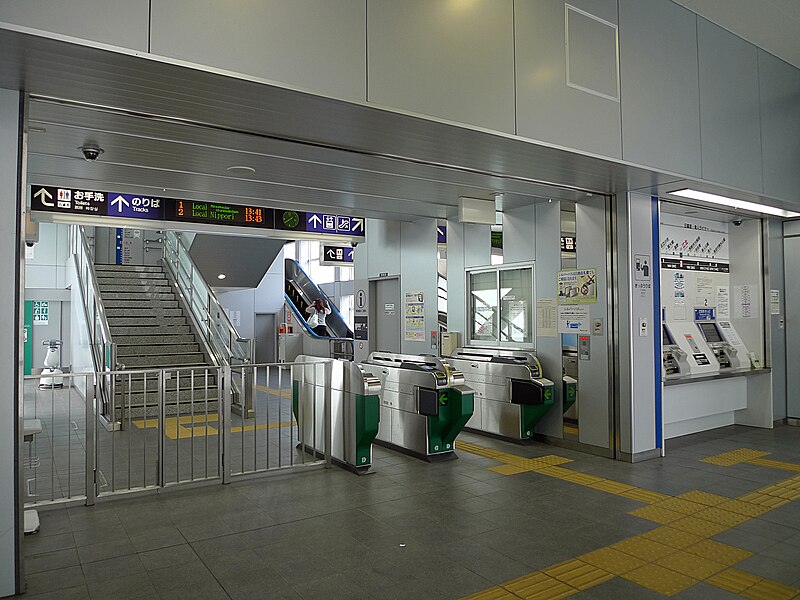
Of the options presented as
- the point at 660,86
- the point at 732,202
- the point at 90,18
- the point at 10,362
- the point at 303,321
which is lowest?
the point at 10,362

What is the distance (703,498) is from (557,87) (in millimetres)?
3533

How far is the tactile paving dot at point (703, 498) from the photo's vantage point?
4871 mm

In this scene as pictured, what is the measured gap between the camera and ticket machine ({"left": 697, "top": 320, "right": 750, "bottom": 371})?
789 cm

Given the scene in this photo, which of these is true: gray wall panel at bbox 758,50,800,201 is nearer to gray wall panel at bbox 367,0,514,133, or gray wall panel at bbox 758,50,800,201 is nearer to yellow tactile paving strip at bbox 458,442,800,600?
yellow tactile paving strip at bbox 458,442,800,600

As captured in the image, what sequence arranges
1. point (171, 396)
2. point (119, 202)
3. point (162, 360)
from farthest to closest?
point (162, 360)
point (171, 396)
point (119, 202)

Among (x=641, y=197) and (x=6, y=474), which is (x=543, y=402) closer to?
(x=641, y=197)

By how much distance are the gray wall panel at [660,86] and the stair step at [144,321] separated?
8456mm

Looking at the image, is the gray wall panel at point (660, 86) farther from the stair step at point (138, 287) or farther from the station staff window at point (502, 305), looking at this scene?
the stair step at point (138, 287)

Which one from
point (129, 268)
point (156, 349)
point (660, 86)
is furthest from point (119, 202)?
point (660, 86)

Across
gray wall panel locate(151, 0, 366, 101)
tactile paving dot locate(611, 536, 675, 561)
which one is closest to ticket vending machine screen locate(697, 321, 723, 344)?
tactile paving dot locate(611, 536, 675, 561)

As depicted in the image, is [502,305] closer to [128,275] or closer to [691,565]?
[691,565]

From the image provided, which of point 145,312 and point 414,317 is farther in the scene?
point 145,312

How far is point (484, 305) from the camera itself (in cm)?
805

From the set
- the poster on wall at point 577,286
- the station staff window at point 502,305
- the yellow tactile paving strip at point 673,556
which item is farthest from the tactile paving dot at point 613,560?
the station staff window at point 502,305
